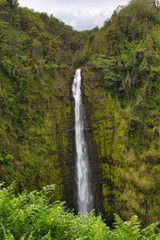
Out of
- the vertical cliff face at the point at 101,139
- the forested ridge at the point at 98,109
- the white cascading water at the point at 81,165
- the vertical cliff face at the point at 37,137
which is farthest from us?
the vertical cliff face at the point at 101,139

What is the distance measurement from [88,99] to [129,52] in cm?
829

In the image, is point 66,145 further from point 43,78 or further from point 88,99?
point 43,78

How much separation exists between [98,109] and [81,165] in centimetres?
712

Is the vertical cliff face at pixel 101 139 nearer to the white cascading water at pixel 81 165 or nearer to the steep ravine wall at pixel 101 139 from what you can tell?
the steep ravine wall at pixel 101 139

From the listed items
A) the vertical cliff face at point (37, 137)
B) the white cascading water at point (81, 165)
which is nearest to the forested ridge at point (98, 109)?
the vertical cliff face at point (37, 137)

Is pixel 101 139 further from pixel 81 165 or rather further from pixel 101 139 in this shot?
pixel 81 165

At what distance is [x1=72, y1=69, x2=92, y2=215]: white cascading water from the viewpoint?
15094 millimetres

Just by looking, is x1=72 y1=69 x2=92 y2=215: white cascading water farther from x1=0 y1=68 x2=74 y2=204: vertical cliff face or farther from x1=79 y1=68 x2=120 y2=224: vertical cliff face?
x1=0 y1=68 x2=74 y2=204: vertical cliff face

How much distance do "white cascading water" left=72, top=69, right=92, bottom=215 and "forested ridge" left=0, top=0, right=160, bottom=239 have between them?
2.44ft

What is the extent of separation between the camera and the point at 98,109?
772 inches

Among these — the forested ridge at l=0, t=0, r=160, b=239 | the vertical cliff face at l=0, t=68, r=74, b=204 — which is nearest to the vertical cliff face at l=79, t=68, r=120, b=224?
the forested ridge at l=0, t=0, r=160, b=239

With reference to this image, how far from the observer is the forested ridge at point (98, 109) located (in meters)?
14.5

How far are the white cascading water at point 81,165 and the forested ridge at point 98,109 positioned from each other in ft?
2.44

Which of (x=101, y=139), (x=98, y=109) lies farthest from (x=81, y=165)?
(x=98, y=109)
